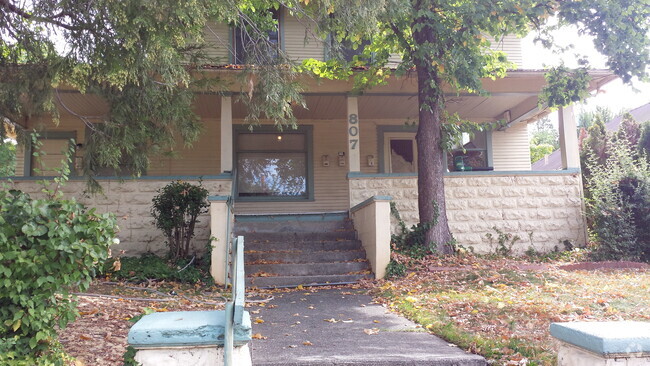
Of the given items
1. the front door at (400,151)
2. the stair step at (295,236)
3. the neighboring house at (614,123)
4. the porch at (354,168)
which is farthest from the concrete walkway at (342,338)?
the neighboring house at (614,123)

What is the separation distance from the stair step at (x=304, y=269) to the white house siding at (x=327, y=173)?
3.95 meters

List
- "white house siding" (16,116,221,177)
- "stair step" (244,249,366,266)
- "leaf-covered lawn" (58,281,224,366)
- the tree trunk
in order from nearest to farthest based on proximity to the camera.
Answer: "leaf-covered lawn" (58,281,224,366), "stair step" (244,249,366,266), the tree trunk, "white house siding" (16,116,221,177)

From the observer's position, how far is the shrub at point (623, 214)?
372 inches

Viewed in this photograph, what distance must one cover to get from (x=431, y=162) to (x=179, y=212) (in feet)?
15.1

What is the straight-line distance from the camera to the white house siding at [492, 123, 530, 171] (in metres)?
13.3

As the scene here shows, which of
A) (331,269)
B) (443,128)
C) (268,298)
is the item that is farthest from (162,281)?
(443,128)

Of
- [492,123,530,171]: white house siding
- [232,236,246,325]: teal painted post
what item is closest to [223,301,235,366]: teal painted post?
[232,236,246,325]: teal painted post

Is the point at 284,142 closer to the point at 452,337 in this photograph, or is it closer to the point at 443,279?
the point at 443,279

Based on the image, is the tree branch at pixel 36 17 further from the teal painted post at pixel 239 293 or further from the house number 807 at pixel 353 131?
the house number 807 at pixel 353 131

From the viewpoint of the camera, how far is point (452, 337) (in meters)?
4.32

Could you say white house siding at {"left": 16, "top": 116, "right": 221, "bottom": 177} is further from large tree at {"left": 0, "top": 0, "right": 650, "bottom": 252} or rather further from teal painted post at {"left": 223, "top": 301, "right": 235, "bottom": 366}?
teal painted post at {"left": 223, "top": 301, "right": 235, "bottom": 366}

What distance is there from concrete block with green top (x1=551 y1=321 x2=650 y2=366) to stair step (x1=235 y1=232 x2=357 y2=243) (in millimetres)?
7077

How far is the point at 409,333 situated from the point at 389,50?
22.1 ft

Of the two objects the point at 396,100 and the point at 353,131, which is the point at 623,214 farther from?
the point at 353,131
